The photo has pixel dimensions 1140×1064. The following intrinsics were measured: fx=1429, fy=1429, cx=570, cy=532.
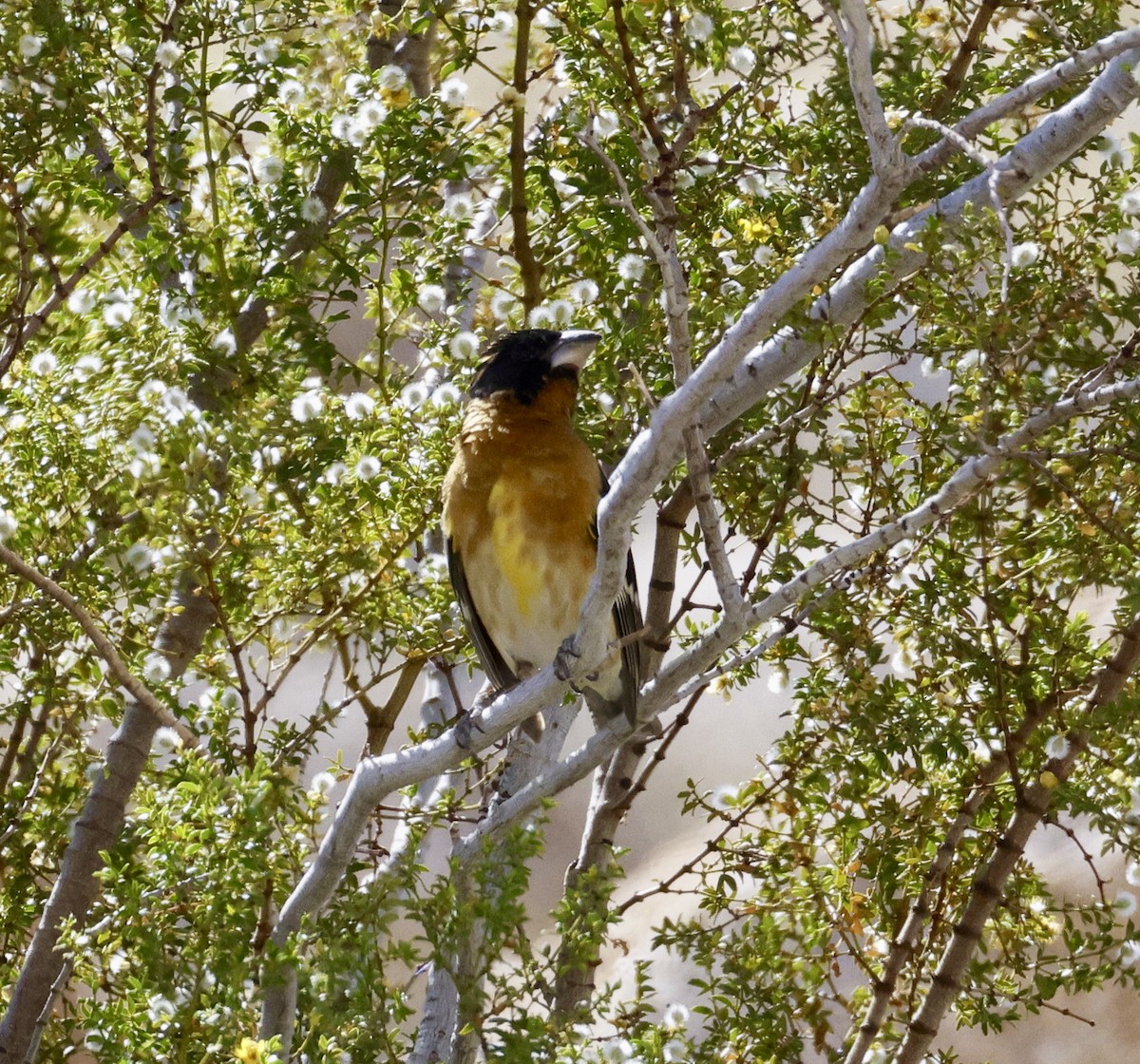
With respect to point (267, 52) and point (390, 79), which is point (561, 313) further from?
point (267, 52)

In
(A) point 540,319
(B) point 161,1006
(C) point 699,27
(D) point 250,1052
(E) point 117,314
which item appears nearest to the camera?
(D) point 250,1052

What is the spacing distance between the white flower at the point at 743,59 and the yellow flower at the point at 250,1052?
5.17 feet

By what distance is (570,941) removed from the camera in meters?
1.55

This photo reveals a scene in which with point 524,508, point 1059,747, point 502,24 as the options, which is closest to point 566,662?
point 524,508

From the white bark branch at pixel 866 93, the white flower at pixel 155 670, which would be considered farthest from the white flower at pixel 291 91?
the white bark branch at pixel 866 93

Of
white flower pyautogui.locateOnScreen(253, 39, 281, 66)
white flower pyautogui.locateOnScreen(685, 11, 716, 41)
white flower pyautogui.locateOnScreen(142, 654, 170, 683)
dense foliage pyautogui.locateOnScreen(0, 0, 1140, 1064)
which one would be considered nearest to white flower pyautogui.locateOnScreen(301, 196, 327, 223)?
dense foliage pyautogui.locateOnScreen(0, 0, 1140, 1064)

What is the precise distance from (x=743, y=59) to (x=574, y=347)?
52 centimetres

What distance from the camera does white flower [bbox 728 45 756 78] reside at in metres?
2.18

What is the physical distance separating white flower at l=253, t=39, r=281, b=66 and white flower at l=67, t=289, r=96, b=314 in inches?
18.4

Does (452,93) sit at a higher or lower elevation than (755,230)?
higher

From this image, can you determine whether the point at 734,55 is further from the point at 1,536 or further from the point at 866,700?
the point at 1,536

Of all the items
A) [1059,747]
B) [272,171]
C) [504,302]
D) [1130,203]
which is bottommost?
[1059,747]

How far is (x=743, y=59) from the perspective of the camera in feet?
7.14

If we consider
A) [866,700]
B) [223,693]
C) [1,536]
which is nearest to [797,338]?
[866,700]
